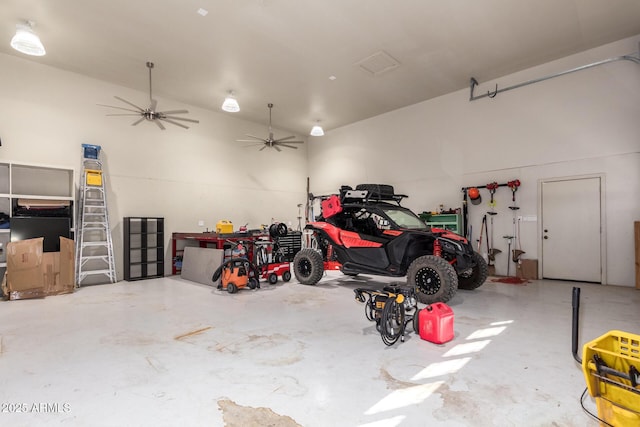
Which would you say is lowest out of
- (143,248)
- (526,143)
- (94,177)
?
(143,248)

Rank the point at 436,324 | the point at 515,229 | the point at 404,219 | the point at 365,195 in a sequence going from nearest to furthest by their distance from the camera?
the point at 436,324 < the point at 404,219 < the point at 365,195 < the point at 515,229

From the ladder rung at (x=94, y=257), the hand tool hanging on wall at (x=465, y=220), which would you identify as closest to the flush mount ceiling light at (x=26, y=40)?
the ladder rung at (x=94, y=257)

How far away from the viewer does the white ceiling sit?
4309 mm

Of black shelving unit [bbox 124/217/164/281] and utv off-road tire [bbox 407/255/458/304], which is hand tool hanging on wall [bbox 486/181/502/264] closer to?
utv off-road tire [bbox 407/255/458/304]

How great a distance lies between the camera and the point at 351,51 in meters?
5.42

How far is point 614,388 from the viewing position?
Result: 1.41 metres

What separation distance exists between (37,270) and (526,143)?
880cm

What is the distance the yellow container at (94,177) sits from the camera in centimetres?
586

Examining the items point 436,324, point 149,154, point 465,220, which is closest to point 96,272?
point 149,154

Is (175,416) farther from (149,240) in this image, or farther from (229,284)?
(149,240)

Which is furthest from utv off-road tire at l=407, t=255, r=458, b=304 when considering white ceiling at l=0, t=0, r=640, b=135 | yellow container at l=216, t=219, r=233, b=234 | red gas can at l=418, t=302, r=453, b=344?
yellow container at l=216, t=219, r=233, b=234

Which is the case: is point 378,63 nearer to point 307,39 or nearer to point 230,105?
point 307,39

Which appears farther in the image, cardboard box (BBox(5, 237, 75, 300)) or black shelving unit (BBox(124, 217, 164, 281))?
black shelving unit (BBox(124, 217, 164, 281))

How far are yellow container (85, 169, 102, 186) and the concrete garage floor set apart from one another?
2.43 metres
